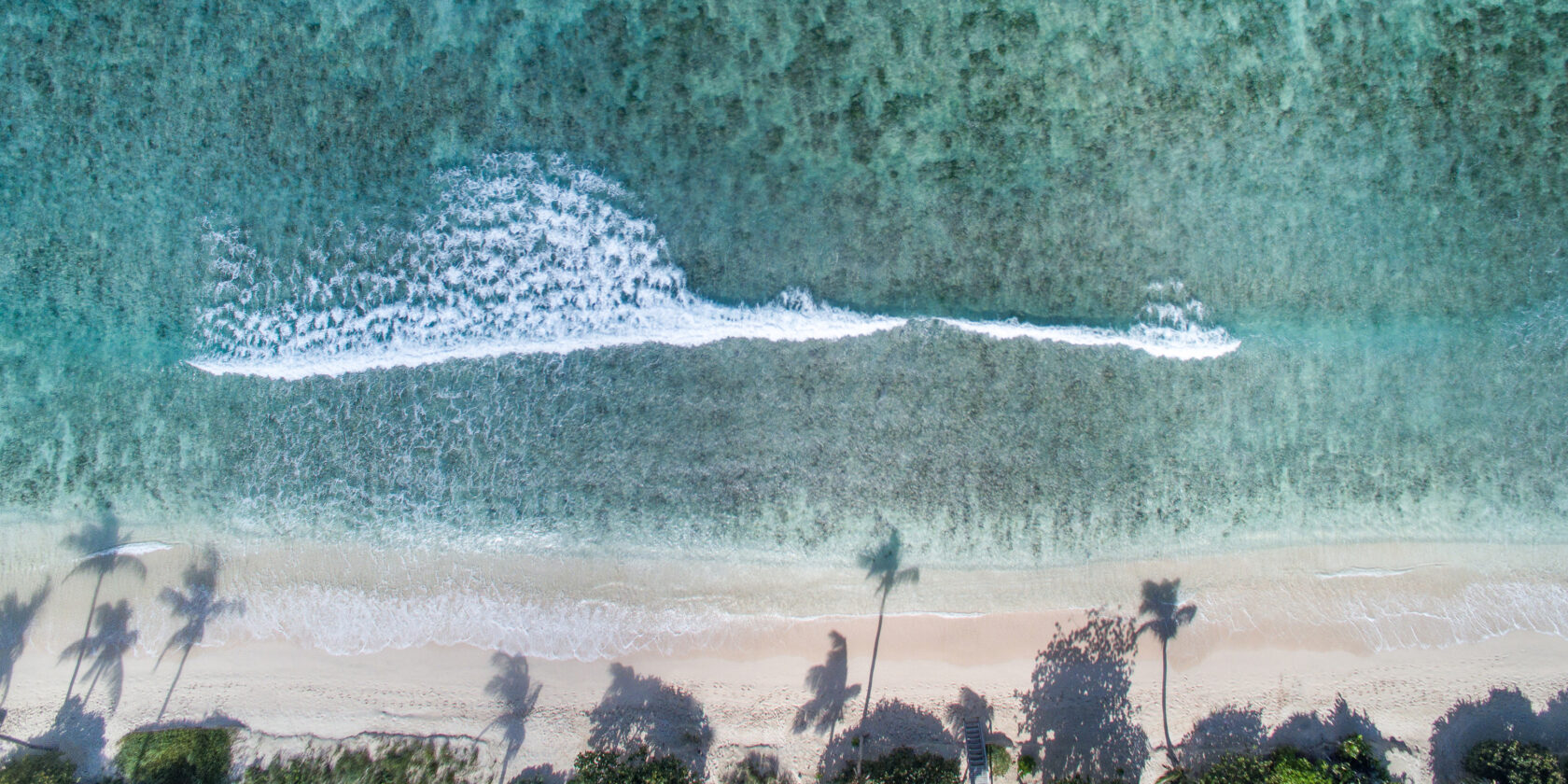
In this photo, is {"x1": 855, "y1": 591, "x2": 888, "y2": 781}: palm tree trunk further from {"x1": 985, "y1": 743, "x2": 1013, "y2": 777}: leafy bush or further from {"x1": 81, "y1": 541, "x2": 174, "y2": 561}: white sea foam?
{"x1": 81, "y1": 541, "x2": 174, "y2": 561}: white sea foam

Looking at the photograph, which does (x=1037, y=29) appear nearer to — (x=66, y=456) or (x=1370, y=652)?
(x=1370, y=652)

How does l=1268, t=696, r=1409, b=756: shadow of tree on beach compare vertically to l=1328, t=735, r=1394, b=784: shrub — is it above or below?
above

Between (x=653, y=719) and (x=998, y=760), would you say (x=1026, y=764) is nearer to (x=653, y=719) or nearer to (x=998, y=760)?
(x=998, y=760)

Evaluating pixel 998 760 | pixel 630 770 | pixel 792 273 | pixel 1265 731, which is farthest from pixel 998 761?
pixel 792 273

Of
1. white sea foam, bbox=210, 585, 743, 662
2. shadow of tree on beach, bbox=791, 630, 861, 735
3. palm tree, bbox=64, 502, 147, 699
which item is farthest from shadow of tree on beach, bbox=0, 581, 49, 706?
shadow of tree on beach, bbox=791, 630, 861, 735

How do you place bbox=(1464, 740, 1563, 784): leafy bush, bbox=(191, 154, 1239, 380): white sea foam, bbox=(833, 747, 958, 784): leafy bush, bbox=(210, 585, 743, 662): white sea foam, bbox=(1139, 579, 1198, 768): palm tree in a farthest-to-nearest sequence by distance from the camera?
bbox=(210, 585, 743, 662): white sea foam < bbox=(1139, 579, 1198, 768): palm tree < bbox=(191, 154, 1239, 380): white sea foam < bbox=(833, 747, 958, 784): leafy bush < bbox=(1464, 740, 1563, 784): leafy bush

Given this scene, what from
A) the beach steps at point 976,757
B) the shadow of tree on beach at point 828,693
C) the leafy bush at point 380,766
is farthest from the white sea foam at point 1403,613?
the leafy bush at point 380,766

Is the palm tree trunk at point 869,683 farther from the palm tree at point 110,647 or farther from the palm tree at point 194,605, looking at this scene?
the palm tree at point 110,647
